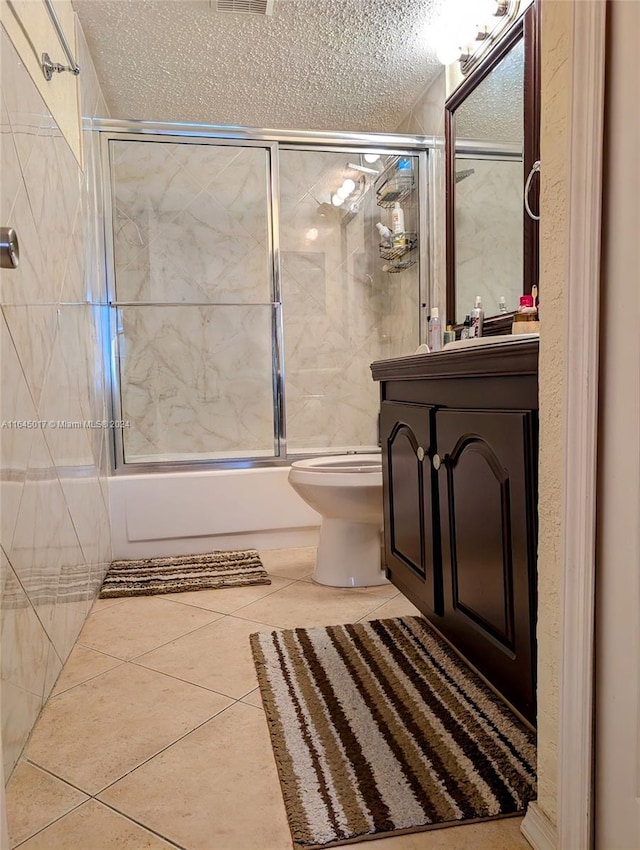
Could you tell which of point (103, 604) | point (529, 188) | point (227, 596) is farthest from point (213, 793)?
point (529, 188)

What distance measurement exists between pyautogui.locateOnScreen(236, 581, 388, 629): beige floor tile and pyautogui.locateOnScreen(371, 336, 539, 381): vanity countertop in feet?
2.66

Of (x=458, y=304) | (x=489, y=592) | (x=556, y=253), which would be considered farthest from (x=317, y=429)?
(x=556, y=253)

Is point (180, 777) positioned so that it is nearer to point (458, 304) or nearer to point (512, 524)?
point (512, 524)

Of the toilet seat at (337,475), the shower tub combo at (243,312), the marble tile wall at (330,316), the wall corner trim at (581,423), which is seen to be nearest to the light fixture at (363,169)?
the shower tub combo at (243,312)

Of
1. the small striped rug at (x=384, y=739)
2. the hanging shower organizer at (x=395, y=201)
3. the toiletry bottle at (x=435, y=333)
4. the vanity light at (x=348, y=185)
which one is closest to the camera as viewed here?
the small striped rug at (x=384, y=739)

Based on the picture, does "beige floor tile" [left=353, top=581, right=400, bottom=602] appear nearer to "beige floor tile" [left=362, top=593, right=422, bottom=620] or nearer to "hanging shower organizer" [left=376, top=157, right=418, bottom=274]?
"beige floor tile" [left=362, top=593, right=422, bottom=620]

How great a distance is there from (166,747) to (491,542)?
0.75m

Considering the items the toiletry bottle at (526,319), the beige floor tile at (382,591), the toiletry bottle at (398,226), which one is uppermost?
the toiletry bottle at (398,226)

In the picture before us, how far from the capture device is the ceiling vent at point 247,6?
6.69 feet

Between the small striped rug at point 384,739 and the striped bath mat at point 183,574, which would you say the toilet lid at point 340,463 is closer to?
the striped bath mat at point 183,574

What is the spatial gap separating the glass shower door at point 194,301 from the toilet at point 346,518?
0.79 meters

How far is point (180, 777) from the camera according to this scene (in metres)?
1.10

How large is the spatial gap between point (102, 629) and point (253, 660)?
555 mm

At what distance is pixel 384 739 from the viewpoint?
118 centimetres
